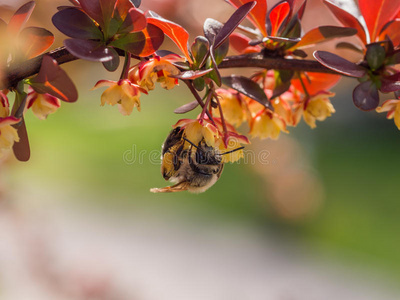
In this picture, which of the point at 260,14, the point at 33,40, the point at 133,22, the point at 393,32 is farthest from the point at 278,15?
the point at 33,40

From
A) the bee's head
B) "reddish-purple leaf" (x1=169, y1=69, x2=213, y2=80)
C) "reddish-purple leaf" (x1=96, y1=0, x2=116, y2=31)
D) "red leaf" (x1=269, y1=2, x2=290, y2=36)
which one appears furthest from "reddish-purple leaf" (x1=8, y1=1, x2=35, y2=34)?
"red leaf" (x1=269, y1=2, x2=290, y2=36)

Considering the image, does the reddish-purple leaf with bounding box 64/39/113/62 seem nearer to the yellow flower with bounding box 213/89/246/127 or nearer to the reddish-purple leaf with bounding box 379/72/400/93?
the yellow flower with bounding box 213/89/246/127

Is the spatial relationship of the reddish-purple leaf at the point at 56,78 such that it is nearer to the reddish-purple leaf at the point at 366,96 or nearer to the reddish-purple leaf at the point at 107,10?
the reddish-purple leaf at the point at 107,10

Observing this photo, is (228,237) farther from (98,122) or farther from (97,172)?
(98,122)

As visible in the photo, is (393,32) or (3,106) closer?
(3,106)

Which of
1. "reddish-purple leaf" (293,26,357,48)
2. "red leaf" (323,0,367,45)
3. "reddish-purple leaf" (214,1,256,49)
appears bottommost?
"reddish-purple leaf" (214,1,256,49)

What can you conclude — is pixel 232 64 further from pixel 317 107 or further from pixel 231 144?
pixel 317 107
